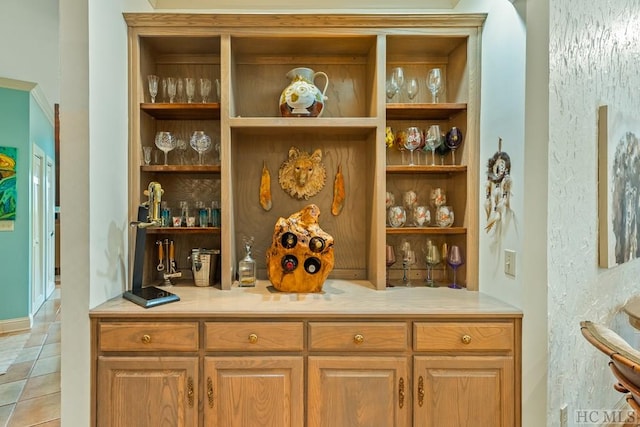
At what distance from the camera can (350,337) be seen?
166 cm

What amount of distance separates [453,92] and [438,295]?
122 cm

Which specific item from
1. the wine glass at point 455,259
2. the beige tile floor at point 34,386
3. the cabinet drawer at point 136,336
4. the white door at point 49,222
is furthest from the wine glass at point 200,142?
the white door at point 49,222

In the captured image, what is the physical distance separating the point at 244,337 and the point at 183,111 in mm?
1320

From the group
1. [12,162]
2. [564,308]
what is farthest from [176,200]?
[12,162]

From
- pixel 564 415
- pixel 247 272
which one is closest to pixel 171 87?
pixel 247 272

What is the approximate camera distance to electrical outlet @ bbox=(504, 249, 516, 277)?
173 centimetres

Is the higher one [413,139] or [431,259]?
[413,139]

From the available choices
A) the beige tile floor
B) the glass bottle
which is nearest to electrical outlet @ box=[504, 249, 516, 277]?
the glass bottle

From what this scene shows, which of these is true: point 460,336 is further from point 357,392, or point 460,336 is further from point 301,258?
point 301,258

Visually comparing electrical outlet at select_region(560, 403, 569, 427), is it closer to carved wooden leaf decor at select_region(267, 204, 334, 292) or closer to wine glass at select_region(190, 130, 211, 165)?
carved wooden leaf decor at select_region(267, 204, 334, 292)

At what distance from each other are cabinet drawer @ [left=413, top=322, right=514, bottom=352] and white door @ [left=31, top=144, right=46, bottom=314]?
469 centimetres

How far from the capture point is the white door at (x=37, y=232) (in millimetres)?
4418

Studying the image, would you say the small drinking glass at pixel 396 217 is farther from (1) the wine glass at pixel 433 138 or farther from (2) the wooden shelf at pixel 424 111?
(2) the wooden shelf at pixel 424 111

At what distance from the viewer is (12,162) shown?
13.4 ft
